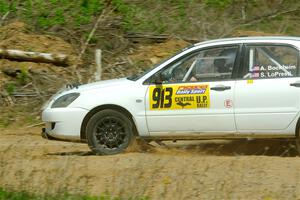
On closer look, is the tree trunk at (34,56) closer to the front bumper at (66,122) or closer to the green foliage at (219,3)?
the green foliage at (219,3)

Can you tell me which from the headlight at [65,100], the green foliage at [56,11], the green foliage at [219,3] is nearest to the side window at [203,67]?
the headlight at [65,100]

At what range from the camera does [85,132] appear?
34.9ft

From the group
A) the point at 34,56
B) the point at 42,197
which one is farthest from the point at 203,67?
the point at 34,56

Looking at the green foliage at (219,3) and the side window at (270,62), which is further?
the green foliage at (219,3)

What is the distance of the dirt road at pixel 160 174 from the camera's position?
25.8 feet

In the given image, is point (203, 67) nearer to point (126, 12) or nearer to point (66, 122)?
point (66, 122)

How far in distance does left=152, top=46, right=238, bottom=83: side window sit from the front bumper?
1296 millimetres

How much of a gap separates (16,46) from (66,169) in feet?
25.6

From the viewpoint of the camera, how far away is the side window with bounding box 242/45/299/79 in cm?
1015

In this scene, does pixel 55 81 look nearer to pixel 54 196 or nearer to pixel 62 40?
pixel 62 40

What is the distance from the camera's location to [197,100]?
10.2 meters

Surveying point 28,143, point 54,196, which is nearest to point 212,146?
point 28,143

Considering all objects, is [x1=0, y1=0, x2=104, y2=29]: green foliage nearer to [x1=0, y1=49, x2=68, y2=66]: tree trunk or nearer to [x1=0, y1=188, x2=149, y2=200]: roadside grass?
[x1=0, y1=49, x2=68, y2=66]: tree trunk

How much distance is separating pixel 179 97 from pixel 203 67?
543 millimetres
